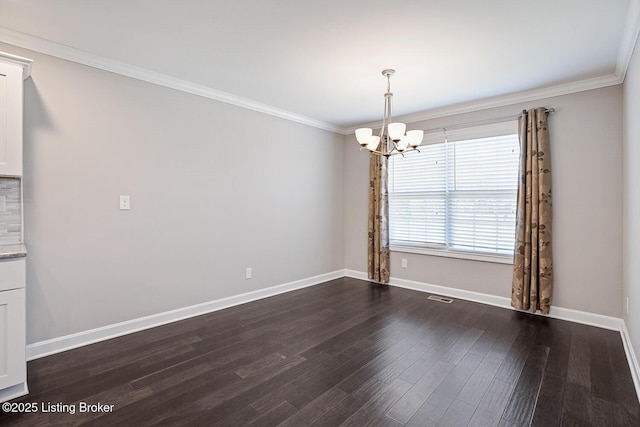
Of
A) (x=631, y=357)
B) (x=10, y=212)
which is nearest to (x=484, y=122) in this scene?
(x=631, y=357)

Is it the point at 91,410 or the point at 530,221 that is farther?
the point at 530,221

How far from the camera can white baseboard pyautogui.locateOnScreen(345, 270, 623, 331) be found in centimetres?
321

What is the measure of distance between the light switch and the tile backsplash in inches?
27.2

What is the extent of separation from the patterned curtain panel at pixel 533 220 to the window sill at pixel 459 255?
0.67ft

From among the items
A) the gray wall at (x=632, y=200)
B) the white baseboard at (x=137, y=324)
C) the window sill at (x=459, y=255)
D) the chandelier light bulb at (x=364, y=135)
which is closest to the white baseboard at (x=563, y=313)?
the gray wall at (x=632, y=200)

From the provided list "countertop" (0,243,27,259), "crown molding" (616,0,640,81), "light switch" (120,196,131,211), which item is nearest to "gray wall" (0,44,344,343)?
"light switch" (120,196,131,211)

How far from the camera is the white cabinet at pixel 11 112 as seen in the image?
7.07ft

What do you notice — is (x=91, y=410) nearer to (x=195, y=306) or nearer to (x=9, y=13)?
(x=195, y=306)

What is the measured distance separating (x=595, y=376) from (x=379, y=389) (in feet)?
5.24

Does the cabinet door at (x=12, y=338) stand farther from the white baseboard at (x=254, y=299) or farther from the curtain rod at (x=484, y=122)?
the curtain rod at (x=484, y=122)

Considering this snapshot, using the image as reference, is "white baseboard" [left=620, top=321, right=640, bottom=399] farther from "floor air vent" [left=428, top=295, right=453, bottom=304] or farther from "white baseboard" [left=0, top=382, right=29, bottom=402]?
"white baseboard" [left=0, top=382, right=29, bottom=402]

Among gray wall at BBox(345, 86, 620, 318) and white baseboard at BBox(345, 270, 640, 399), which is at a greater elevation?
gray wall at BBox(345, 86, 620, 318)

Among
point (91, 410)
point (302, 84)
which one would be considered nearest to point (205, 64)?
point (302, 84)

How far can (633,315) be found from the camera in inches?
96.8
